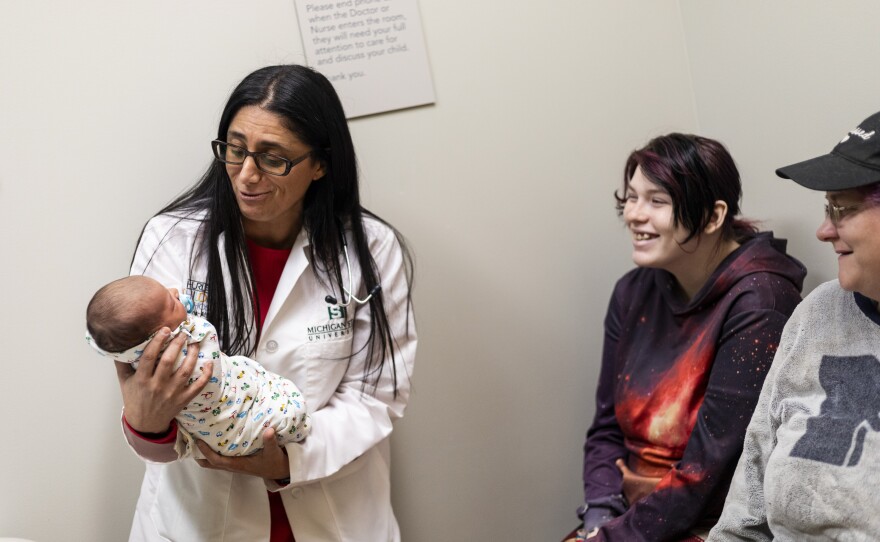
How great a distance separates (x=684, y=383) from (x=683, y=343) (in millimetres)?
91

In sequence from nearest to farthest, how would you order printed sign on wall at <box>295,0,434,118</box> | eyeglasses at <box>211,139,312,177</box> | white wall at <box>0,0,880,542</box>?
1. eyeglasses at <box>211,139,312,177</box>
2. white wall at <box>0,0,880,542</box>
3. printed sign on wall at <box>295,0,434,118</box>

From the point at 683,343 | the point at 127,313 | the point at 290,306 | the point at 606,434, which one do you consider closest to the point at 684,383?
the point at 683,343

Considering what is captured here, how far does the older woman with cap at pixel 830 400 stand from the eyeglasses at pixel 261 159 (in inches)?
36.0

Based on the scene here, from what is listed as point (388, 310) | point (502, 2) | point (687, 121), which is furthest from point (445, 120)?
point (687, 121)

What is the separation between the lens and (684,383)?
1825 millimetres

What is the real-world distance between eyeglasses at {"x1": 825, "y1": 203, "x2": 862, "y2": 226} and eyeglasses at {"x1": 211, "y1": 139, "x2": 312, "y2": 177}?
0.96m

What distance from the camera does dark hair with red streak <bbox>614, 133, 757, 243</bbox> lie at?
1833mm

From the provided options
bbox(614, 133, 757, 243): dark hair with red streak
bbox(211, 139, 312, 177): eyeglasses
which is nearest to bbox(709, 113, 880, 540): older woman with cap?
bbox(614, 133, 757, 243): dark hair with red streak

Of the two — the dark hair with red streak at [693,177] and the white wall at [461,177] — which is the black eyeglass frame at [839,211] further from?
the white wall at [461,177]

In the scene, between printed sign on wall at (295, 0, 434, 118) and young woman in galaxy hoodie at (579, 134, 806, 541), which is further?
printed sign on wall at (295, 0, 434, 118)

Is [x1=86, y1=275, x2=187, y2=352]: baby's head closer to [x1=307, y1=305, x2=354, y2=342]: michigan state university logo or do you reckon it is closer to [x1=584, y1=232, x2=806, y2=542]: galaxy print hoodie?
[x1=307, y1=305, x2=354, y2=342]: michigan state university logo

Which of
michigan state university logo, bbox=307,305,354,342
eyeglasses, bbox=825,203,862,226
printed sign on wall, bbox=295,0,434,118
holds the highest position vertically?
printed sign on wall, bbox=295,0,434,118

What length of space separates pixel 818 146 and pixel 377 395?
1165mm

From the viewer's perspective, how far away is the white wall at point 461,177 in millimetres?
1820
